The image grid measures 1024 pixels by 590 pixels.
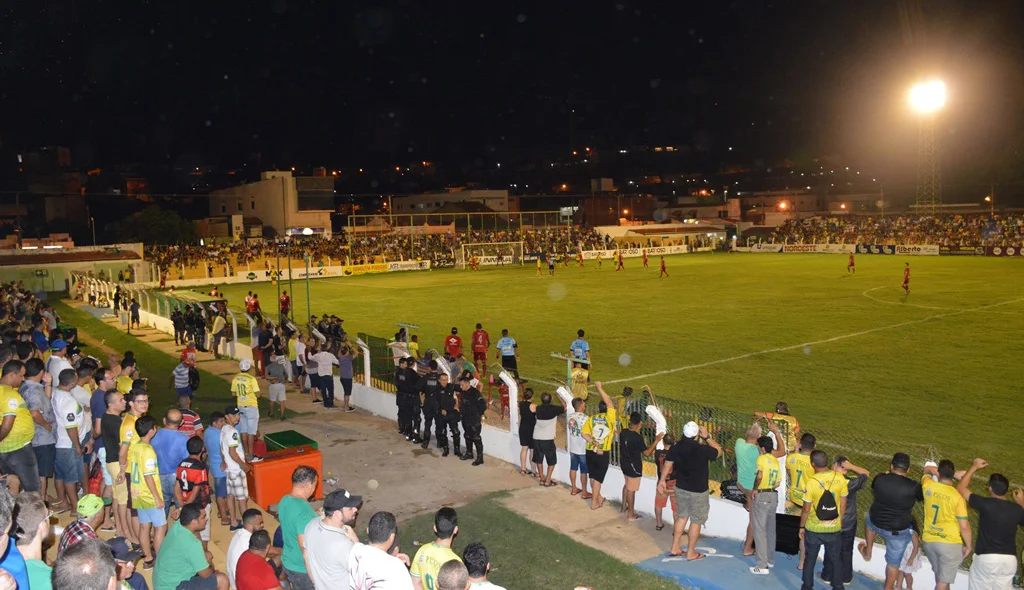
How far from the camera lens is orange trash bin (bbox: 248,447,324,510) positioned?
31.9 feet

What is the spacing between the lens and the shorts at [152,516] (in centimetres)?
774

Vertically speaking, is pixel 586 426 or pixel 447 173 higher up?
pixel 447 173

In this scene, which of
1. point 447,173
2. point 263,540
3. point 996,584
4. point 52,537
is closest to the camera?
point 263,540

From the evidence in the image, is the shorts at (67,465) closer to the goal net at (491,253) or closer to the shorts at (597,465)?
the shorts at (597,465)

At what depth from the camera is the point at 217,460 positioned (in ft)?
30.1

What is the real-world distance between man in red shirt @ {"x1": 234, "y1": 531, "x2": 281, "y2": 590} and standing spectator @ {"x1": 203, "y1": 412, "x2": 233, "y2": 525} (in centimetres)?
391

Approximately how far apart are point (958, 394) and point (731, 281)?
86.8 feet

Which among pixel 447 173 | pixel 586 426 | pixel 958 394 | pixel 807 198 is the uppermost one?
pixel 447 173

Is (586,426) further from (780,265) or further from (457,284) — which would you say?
(780,265)

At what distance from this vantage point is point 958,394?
15.7 meters

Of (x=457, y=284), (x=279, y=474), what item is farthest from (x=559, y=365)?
(x=457, y=284)

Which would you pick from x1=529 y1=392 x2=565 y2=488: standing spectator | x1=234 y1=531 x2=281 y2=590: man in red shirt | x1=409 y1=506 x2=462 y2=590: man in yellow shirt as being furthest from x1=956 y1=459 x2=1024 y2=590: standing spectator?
x1=234 y1=531 x2=281 y2=590: man in red shirt

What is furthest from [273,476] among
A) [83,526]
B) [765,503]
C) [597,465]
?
[765,503]

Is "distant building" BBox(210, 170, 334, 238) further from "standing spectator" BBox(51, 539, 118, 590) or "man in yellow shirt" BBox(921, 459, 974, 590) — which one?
"standing spectator" BBox(51, 539, 118, 590)
